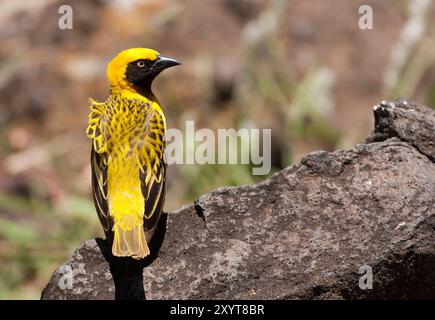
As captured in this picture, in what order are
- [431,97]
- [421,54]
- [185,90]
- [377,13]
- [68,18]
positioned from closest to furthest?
[431,97]
[421,54]
[68,18]
[185,90]
[377,13]

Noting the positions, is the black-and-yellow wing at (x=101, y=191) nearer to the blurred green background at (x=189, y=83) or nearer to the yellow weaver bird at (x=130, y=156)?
the yellow weaver bird at (x=130, y=156)

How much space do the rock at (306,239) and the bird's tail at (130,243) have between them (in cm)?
19

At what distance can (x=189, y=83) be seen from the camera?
1046cm

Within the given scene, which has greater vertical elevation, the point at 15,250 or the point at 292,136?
the point at 292,136

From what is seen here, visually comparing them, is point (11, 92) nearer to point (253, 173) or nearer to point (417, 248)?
point (253, 173)

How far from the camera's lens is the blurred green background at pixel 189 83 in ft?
27.2

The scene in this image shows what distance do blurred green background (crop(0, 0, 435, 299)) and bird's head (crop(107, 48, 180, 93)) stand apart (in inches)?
91.0

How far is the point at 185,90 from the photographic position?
1040 centimetres

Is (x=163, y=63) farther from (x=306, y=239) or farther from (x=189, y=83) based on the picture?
(x=189, y=83)

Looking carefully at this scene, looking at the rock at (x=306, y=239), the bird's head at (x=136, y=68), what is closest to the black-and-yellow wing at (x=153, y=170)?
the rock at (x=306, y=239)

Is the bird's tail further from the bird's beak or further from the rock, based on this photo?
the bird's beak

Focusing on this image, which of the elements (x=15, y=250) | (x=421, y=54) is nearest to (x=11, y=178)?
(x=15, y=250)
